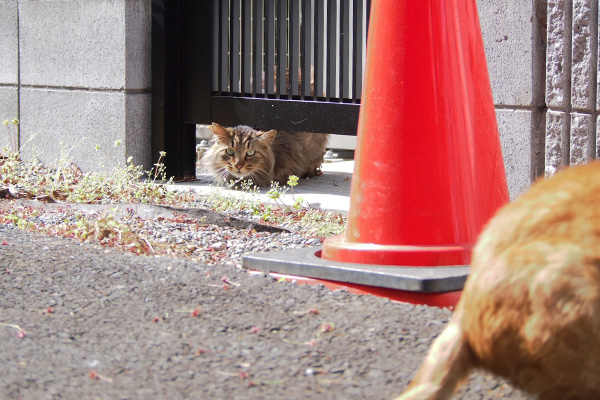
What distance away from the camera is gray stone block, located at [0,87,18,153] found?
8023mm

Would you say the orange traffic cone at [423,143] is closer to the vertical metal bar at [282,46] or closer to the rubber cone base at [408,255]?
the rubber cone base at [408,255]

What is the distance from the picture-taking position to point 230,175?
7176 mm

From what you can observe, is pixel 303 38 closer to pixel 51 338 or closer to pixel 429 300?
pixel 429 300

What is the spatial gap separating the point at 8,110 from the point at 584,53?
18.4 feet

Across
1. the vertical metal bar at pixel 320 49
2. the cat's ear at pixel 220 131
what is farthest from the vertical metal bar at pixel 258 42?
the vertical metal bar at pixel 320 49

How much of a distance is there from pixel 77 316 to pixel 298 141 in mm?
4591

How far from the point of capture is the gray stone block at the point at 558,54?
4508mm

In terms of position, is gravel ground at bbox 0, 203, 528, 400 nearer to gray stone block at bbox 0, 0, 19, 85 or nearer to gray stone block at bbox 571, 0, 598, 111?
gray stone block at bbox 571, 0, 598, 111

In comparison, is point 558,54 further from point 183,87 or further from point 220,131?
point 183,87

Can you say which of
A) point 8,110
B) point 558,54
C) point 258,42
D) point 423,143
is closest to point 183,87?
point 258,42

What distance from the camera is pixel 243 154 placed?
22.4ft

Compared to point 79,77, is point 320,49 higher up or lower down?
higher up

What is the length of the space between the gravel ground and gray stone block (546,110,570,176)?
1.92 meters

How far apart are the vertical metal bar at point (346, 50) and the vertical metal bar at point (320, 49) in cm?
22
